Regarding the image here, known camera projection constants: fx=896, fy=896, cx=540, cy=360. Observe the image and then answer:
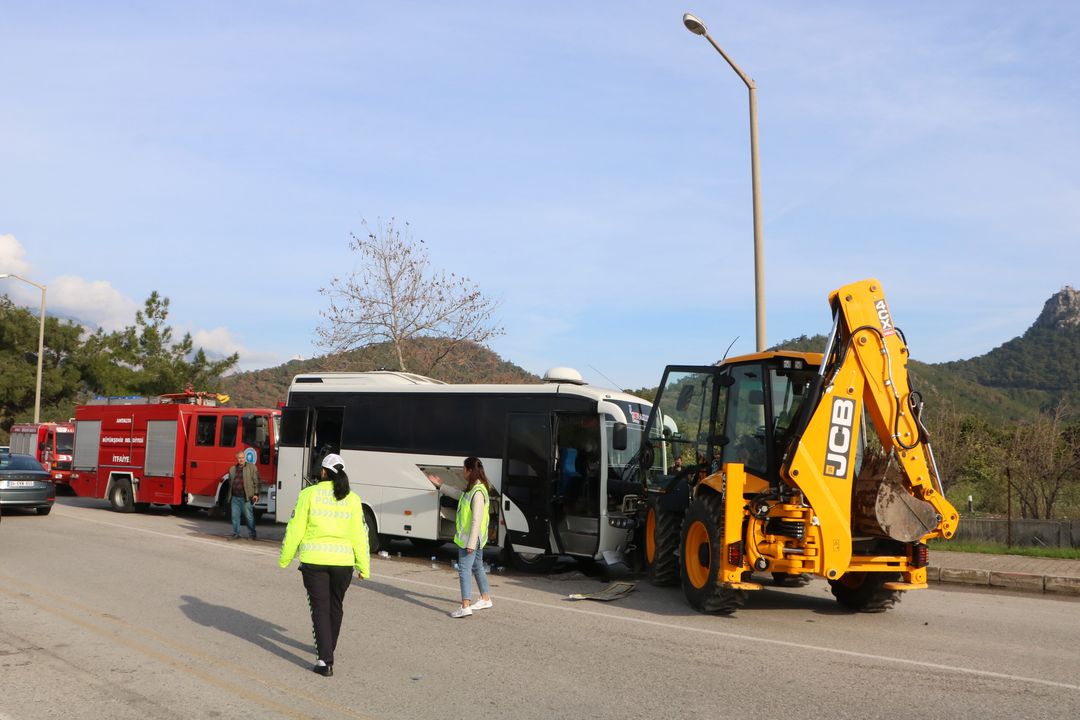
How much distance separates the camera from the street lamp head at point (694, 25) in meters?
14.6

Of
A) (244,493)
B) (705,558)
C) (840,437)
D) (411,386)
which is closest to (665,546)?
(705,558)

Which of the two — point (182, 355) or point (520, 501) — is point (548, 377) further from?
point (182, 355)

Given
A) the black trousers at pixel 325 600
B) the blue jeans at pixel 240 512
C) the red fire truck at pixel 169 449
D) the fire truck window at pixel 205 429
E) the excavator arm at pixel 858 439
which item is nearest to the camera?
the black trousers at pixel 325 600

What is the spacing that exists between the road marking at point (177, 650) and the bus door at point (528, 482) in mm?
6165

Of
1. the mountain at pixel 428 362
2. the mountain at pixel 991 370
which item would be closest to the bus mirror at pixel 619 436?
the mountain at pixel 428 362

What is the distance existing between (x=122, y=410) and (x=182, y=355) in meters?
22.7

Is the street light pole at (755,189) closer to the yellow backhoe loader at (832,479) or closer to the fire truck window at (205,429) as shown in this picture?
the yellow backhoe loader at (832,479)

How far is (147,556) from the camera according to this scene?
14719 mm

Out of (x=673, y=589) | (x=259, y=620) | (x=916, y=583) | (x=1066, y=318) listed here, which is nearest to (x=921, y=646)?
(x=916, y=583)

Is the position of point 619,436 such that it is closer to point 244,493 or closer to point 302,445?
point 302,445

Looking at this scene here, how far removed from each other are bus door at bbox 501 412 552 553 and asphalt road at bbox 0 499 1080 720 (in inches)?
36.7

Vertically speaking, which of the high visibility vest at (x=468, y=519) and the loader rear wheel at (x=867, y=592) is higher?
the high visibility vest at (x=468, y=519)

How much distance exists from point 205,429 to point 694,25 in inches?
615

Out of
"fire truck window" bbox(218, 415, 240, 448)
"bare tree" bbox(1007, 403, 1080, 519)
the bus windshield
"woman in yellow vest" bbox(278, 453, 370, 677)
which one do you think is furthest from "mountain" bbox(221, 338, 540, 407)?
"woman in yellow vest" bbox(278, 453, 370, 677)
